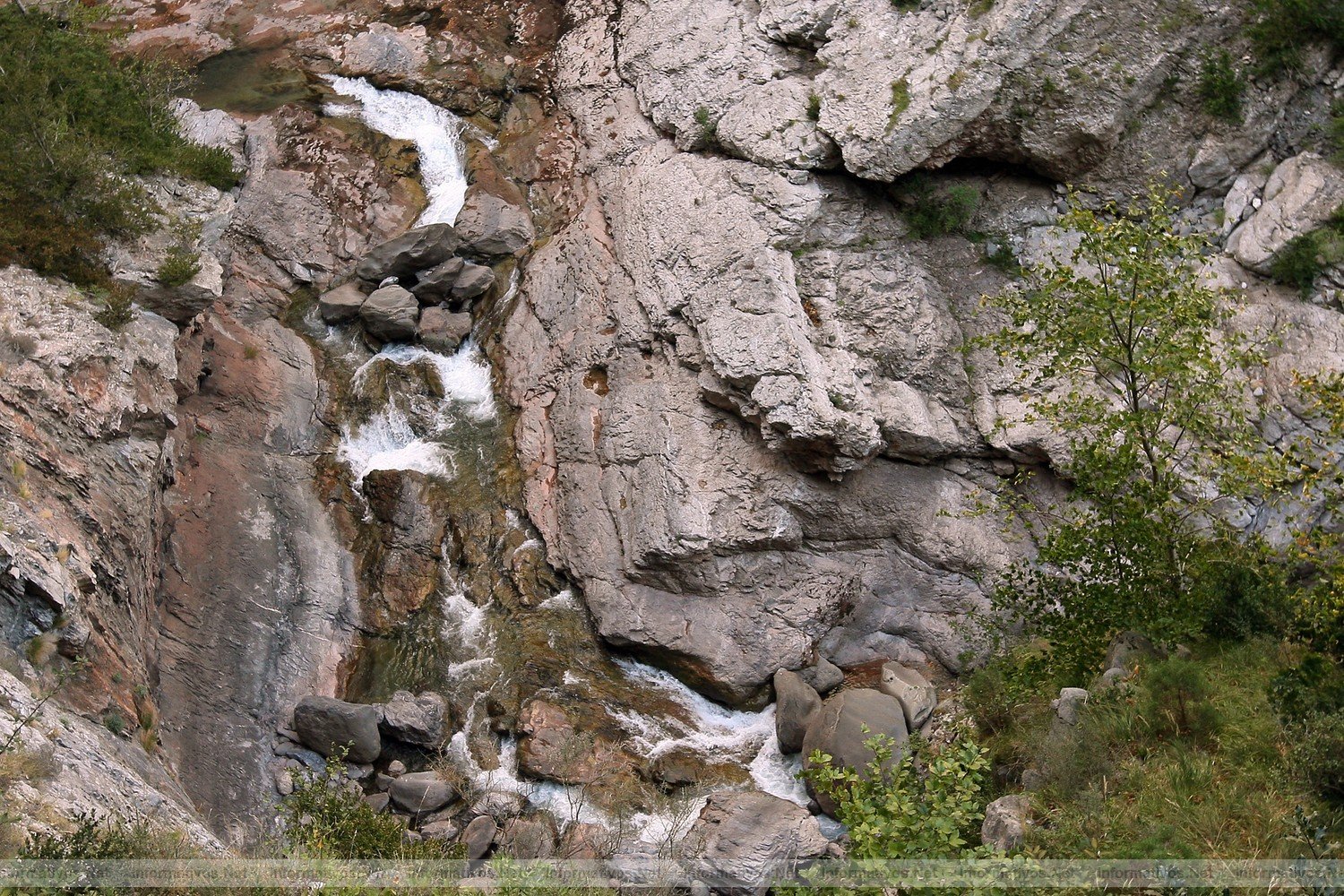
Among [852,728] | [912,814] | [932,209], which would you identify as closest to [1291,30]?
[932,209]

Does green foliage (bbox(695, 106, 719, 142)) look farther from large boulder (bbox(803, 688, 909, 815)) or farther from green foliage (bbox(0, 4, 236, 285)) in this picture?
large boulder (bbox(803, 688, 909, 815))

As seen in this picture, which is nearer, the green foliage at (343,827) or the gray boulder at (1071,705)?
the gray boulder at (1071,705)

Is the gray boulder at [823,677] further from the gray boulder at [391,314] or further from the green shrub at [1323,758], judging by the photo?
the gray boulder at [391,314]

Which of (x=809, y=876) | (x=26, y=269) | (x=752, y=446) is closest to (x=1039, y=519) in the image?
(x=752, y=446)

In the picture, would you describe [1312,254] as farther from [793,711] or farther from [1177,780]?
[793,711]

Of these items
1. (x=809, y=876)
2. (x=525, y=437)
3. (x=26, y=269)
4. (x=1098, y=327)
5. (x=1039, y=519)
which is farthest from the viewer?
(x=525, y=437)

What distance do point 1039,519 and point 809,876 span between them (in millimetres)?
10979

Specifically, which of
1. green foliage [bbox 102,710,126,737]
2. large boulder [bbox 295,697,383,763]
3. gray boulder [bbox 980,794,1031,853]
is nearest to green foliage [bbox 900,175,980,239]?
gray boulder [bbox 980,794,1031,853]

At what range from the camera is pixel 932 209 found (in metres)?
20.2

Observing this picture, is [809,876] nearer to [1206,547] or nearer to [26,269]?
[1206,547]

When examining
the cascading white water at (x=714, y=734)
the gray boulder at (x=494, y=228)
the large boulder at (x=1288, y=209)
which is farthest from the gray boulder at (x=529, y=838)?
the large boulder at (x=1288, y=209)

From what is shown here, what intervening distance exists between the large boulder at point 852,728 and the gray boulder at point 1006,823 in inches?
162

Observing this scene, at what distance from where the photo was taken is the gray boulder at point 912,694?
16312 mm

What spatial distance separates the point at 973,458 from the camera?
19.2 metres
